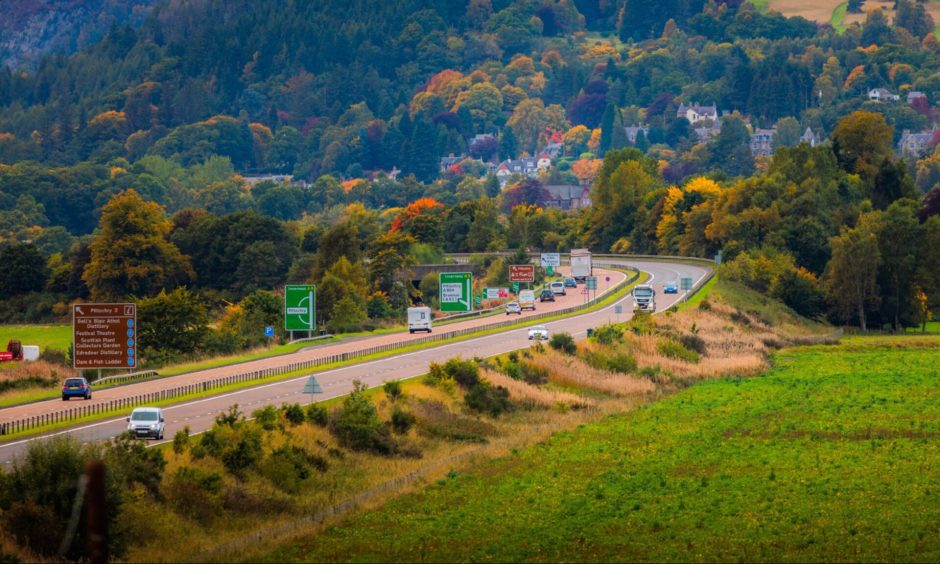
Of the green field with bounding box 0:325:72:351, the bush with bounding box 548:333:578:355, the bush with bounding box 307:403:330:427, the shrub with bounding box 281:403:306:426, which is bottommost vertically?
the green field with bounding box 0:325:72:351

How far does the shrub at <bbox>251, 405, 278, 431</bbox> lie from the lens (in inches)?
2297

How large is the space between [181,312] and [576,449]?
4870 cm

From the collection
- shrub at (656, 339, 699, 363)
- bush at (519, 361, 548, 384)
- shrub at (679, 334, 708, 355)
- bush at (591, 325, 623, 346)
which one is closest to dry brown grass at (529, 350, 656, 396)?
bush at (519, 361, 548, 384)

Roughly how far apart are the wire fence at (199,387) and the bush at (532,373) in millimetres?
10928

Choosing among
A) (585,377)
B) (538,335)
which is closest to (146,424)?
(585,377)

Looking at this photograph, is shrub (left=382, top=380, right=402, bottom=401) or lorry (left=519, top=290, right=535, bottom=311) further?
lorry (left=519, top=290, right=535, bottom=311)

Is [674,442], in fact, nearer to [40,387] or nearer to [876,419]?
[876,419]

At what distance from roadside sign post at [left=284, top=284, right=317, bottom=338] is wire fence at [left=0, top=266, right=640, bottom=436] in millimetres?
6653

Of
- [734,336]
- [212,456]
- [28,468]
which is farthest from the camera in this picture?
[734,336]

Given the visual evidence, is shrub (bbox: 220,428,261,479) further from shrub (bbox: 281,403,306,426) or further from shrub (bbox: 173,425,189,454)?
shrub (bbox: 281,403,306,426)

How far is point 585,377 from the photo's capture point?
290ft

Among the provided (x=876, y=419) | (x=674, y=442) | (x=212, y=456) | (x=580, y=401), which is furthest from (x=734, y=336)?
(x=212, y=456)

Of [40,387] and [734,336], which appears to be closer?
[40,387]

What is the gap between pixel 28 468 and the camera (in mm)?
45562
